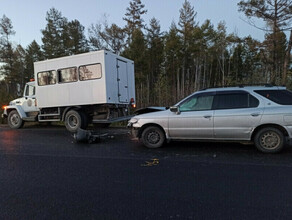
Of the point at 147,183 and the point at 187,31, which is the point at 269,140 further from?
the point at 187,31

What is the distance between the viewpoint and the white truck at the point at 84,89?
32.8ft

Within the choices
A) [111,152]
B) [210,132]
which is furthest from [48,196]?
[210,132]

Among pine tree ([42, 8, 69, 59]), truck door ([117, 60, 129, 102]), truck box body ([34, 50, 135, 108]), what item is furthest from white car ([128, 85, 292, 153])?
pine tree ([42, 8, 69, 59])

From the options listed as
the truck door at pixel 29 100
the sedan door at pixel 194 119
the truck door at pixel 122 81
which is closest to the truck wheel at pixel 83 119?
the truck door at pixel 122 81

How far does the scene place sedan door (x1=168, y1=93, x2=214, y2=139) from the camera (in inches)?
251

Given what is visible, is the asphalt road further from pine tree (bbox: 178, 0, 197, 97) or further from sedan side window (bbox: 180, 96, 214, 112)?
pine tree (bbox: 178, 0, 197, 97)

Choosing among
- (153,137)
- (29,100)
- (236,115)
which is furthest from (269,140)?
(29,100)

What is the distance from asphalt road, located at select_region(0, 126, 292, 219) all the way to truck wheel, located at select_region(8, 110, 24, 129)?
6453 mm

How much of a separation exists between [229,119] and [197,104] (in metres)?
0.94

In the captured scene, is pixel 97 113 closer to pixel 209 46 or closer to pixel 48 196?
pixel 48 196

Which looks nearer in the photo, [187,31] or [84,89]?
[84,89]

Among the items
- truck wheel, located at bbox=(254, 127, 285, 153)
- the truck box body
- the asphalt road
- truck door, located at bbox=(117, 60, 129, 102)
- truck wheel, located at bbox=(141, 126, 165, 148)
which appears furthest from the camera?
truck door, located at bbox=(117, 60, 129, 102)

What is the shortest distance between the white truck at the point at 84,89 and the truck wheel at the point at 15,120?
137cm

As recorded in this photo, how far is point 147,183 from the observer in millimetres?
4219
